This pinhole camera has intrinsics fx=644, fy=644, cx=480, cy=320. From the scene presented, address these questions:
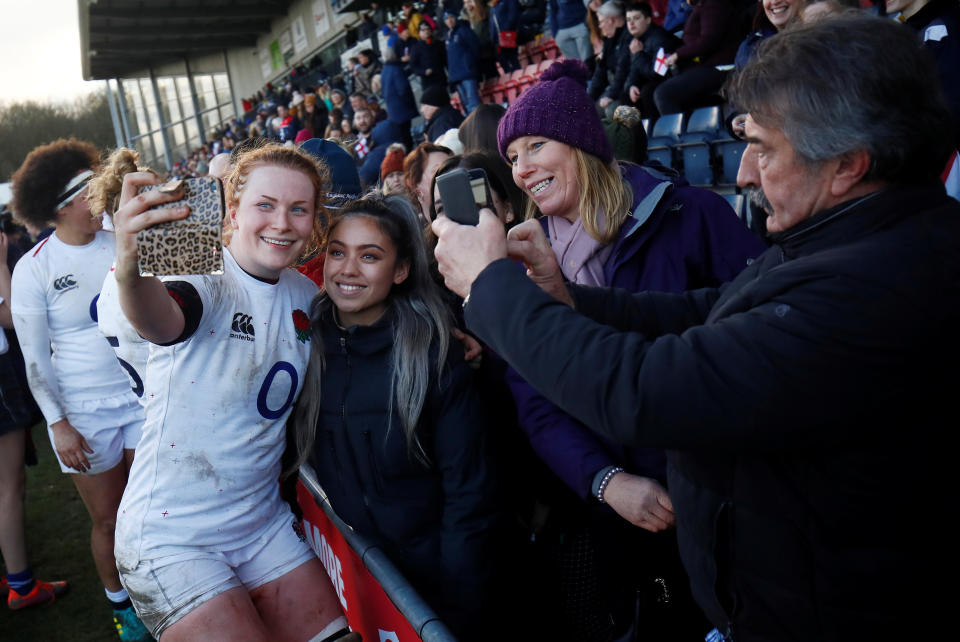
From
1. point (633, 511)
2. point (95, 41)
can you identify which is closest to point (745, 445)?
point (633, 511)

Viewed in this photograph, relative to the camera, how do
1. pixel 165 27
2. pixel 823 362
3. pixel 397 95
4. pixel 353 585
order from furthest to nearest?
pixel 165 27 < pixel 397 95 < pixel 353 585 < pixel 823 362

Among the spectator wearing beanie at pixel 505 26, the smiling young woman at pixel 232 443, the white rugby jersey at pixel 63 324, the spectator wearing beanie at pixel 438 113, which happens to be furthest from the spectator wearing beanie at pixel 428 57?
the smiling young woman at pixel 232 443

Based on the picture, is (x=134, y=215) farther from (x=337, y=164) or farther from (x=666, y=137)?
(x=666, y=137)

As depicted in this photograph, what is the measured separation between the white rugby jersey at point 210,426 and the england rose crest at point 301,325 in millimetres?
64

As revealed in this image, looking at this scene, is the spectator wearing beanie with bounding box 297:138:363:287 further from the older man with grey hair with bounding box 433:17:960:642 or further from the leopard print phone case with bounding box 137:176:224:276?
the older man with grey hair with bounding box 433:17:960:642

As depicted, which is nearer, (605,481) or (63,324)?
(605,481)

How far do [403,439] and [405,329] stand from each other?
1.15ft

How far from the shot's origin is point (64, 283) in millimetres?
3158

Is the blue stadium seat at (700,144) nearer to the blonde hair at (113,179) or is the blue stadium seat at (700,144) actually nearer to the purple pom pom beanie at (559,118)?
the purple pom pom beanie at (559,118)

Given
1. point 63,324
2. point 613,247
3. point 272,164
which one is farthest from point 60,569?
point 613,247

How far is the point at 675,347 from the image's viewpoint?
1008 millimetres

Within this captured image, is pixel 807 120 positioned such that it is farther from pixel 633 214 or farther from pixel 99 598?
pixel 99 598

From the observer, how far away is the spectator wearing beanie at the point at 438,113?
8188 mm

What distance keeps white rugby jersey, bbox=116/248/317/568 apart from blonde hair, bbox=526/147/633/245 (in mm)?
1030
